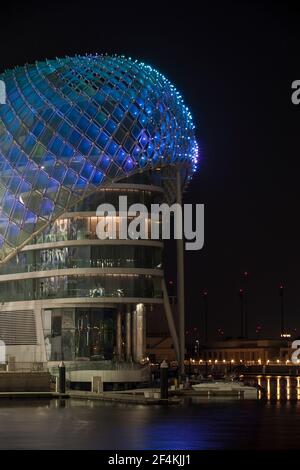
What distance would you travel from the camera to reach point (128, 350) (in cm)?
8912

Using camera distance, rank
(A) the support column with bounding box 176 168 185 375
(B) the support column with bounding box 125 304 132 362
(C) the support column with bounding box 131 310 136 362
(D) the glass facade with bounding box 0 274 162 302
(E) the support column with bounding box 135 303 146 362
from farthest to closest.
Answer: (A) the support column with bounding box 176 168 185 375 → (C) the support column with bounding box 131 310 136 362 → (E) the support column with bounding box 135 303 146 362 → (B) the support column with bounding box 125 304 132 362 → (D) the glass facade with bounding box 0 274 162 302

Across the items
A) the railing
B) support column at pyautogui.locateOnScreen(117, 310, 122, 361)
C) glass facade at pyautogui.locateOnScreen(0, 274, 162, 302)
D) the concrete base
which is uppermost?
glass facade at pyautogui.locateOnScreen(0, 274, 162, 302)

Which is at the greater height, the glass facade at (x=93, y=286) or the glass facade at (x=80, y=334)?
the glass facade at (x=93, y=286)

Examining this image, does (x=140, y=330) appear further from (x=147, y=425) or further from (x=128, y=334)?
(x=147, y=425)

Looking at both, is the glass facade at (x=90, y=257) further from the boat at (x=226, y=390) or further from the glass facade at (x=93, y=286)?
the boat at (x=226, y=390)

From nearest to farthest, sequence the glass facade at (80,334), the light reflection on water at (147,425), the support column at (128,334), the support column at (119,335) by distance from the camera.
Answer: the light reflection on water at (147,425) → the glass facade at (80,334) → the support column at (119,335) → the support column at (128,334)

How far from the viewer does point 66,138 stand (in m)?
81.9

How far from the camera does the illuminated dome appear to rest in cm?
8219

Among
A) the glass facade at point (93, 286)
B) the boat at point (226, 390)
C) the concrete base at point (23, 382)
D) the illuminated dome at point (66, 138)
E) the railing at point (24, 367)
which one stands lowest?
the boat at point (226, 390)

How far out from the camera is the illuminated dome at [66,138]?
Result: 82.2 m

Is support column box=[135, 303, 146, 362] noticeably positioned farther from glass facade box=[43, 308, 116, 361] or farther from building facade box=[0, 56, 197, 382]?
glass facade box=[43, 308, 116, 361]

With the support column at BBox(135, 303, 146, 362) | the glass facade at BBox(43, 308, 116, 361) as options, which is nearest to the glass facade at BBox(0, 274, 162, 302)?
the support column at BBox(135, 303, 146, 362)

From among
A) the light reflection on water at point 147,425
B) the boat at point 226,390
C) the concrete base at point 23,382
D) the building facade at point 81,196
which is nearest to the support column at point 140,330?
the building facade at point 81,196

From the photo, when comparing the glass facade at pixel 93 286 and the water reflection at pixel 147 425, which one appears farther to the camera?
the glass facade at pixel 93 286
